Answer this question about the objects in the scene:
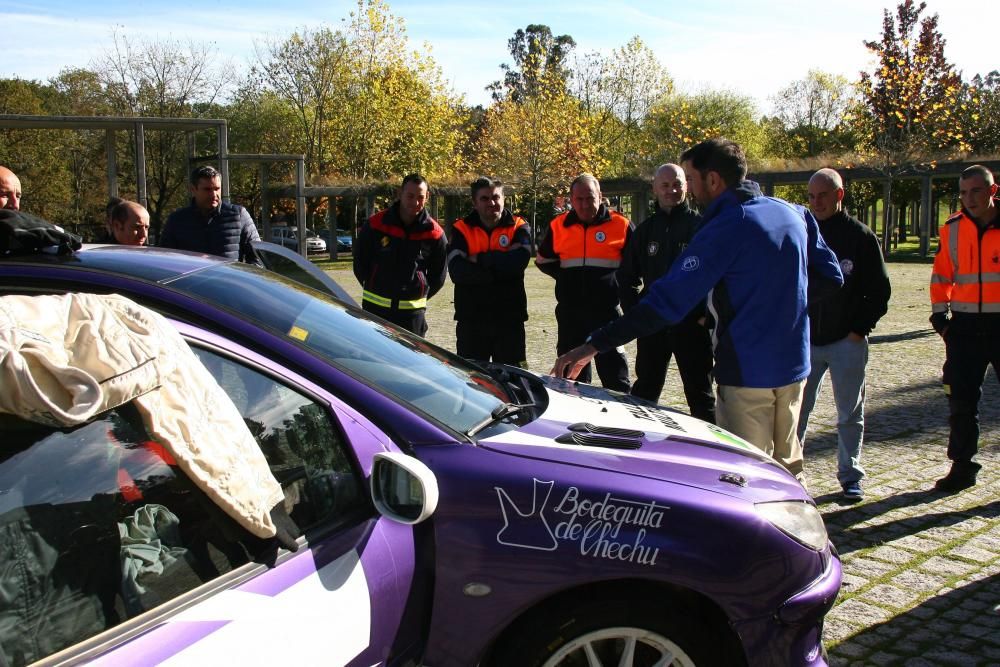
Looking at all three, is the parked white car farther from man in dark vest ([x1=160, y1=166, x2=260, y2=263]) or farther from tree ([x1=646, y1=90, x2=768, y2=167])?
man in dark vest ([x1=160, y1=166, x2=260, y2=263])

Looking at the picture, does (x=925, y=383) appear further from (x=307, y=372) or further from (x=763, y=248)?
(x=307, y=372)

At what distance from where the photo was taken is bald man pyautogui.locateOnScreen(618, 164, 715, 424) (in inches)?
233

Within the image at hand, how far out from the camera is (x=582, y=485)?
2.54m

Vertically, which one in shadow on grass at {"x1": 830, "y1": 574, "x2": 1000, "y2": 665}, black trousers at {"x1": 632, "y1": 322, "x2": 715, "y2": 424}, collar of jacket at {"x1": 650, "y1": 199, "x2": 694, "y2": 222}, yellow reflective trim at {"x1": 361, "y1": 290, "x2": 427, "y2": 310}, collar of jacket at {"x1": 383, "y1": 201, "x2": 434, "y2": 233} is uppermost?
collar of jacket at {"x1": 650, "y1": 199, "x2": 694, "y2": 222}

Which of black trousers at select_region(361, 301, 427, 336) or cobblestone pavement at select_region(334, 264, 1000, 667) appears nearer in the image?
cobblestone pavement at select_region(334, 264, 1000, 667)

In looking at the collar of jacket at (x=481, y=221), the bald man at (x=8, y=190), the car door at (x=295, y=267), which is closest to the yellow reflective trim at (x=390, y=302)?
the car door at (x=295, y=267)

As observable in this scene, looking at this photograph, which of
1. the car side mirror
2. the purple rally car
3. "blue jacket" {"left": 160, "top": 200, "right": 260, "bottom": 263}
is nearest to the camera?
the purple rally car

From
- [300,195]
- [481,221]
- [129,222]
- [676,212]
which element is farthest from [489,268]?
[300,195]

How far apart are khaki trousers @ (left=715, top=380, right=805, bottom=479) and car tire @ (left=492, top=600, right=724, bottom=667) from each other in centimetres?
178

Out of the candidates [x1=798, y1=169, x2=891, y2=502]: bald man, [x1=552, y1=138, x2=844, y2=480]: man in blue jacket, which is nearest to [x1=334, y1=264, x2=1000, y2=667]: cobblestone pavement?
[x1=798, y1=169, x2=891, y2=502]: bald man

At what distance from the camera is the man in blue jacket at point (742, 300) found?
3887mm

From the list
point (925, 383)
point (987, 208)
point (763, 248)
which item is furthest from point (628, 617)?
point (925, 383)

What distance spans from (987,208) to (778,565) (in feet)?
13.2

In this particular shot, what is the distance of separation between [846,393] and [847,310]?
527 millimetres
